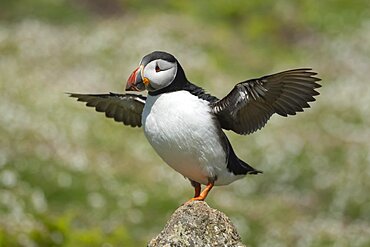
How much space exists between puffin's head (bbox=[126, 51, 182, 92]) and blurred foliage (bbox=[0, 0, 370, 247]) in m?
7.21

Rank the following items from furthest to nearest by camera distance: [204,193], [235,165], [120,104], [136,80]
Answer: [120,104] < [235,165] < [204,193] < [136,80]

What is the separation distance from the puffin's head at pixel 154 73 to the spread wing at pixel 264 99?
2.47 feet

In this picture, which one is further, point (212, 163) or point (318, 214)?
point (318, 214)

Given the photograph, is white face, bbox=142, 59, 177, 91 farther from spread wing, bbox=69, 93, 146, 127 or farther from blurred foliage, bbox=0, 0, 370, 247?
blurred foliage, bbox=0, 0, 370, 247

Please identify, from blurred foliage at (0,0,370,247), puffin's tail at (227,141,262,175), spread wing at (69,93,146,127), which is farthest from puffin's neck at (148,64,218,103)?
blurred foliage at (0,0,370,247)

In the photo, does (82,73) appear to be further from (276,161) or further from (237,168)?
(237,168)

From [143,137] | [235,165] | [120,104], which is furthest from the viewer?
[143,137]

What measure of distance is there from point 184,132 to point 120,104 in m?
2.23

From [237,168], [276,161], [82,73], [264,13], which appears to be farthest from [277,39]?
[237,168]

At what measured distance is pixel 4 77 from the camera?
105 ft

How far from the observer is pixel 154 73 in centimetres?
988

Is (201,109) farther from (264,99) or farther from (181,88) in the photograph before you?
(264,99)

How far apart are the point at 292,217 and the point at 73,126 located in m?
9.09

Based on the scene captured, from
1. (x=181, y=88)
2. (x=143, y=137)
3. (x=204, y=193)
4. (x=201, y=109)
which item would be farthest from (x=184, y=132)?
(x=143, y=137)
